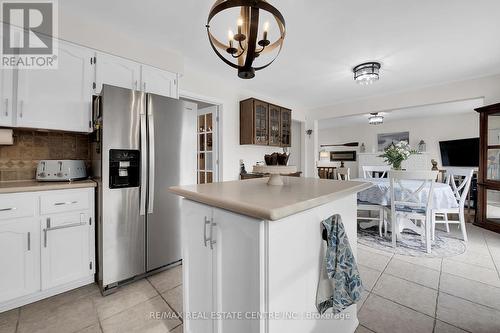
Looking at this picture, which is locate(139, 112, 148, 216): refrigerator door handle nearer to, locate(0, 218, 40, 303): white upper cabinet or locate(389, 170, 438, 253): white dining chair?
locate(0, 218, 40, 303): white upper cabinet

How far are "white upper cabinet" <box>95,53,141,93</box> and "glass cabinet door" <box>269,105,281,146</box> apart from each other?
228 cm

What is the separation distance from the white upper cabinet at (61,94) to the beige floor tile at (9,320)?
1401 mm

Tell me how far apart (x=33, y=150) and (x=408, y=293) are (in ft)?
11.6

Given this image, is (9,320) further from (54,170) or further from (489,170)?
(489,170)

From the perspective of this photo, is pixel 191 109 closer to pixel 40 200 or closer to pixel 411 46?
pixel 40 200

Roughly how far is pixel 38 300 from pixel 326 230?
2234mm

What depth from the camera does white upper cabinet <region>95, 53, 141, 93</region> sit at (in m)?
2.05

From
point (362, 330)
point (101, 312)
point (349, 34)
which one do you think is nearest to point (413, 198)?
point (362, 330)

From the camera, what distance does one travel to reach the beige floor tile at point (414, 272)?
1.88 metres

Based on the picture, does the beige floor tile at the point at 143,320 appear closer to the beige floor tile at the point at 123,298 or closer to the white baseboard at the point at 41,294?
the beige floor tile at the point at 123,298

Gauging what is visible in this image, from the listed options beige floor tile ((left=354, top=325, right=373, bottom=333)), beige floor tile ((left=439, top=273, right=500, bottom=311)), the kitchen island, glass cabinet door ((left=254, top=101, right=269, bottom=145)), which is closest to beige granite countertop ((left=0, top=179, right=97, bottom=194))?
the kitchen island

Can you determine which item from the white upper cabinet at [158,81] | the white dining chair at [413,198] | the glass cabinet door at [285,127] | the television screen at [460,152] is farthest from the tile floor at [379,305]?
the television screen at [460,152]

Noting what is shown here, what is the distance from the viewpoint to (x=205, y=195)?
37.7 inches

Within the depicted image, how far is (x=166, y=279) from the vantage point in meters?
1.99
